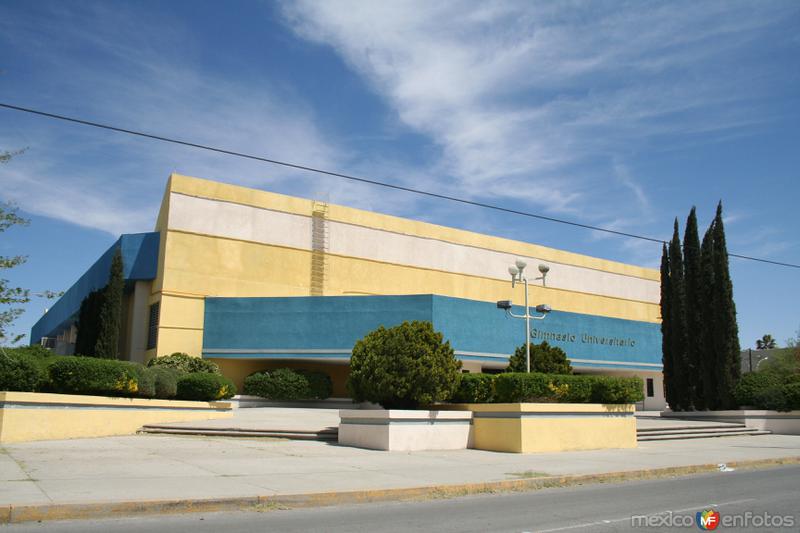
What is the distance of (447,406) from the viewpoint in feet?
65.1

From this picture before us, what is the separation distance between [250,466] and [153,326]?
81.7 ft

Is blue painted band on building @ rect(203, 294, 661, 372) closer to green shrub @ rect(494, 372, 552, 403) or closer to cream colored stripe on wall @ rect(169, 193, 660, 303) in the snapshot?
cream colored stripe on wall @ rect(169, 193, 660, 303)

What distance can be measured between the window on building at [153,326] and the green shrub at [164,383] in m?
12.1

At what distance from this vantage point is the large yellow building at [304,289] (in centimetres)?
3550

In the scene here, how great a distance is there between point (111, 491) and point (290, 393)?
24.5 m

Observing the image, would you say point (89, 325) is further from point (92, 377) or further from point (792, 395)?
point (792, 395)

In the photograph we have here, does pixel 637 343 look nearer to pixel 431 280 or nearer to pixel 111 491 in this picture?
pixel 431 280

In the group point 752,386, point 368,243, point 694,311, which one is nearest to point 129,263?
point 368,243

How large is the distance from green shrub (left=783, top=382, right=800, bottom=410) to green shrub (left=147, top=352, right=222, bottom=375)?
82.1 feet

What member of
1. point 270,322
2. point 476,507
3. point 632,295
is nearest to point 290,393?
point 270,322

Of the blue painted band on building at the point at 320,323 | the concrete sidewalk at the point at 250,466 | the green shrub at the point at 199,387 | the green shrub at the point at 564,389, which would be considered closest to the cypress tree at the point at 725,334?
the concrete sidewalk at the point at 250,466

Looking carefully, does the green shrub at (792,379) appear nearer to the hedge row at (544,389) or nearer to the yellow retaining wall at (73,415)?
the hedge row at (544,389)

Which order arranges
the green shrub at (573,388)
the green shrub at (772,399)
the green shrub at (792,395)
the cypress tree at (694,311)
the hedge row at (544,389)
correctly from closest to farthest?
1. the hedge row at (544,389)
2. the green shrub at (573,388)
3. the green shrub at (792,395)
4. the green shrub at (772,399)
5. the cypress tree at (694,311)

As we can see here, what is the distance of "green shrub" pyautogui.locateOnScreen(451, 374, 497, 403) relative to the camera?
19562mm
